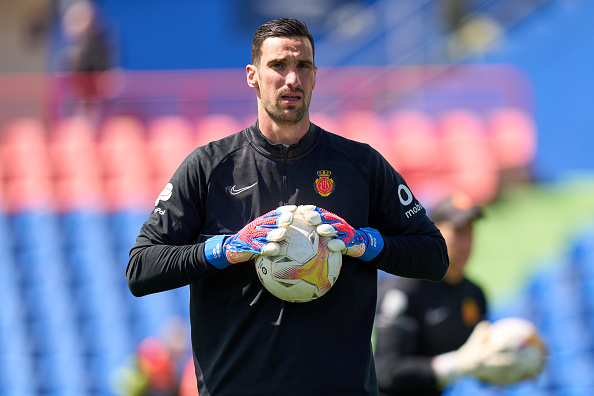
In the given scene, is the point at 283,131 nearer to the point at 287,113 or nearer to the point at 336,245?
the point at 287,113

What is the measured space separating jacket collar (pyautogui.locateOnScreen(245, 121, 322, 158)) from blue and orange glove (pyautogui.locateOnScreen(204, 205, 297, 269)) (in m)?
0.30

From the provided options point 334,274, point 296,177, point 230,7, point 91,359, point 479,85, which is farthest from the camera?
point 230,7

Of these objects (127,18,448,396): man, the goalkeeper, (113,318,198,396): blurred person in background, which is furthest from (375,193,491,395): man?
(113,318,198,396): blurred person in background

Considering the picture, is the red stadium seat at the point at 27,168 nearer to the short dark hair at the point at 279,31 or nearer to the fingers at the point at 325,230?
the short dark hair at the point at 279,31

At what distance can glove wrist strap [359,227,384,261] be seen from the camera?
313 centimetres

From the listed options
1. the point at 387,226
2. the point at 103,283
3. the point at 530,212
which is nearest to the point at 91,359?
the point at 103,283

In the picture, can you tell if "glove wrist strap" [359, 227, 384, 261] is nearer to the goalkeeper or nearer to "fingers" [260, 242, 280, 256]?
"fingers" [260, 242, 280, 256]

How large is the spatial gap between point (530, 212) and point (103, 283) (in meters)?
4.79

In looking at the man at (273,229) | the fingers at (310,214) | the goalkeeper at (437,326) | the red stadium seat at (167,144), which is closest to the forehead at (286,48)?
the man at (273,229)

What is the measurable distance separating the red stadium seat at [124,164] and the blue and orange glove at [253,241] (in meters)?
7.57

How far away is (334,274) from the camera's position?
3043 millimetres

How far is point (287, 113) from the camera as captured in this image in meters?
3.24

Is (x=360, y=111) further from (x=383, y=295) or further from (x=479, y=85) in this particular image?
(x=383, y=295)

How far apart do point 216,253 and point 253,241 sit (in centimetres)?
14
